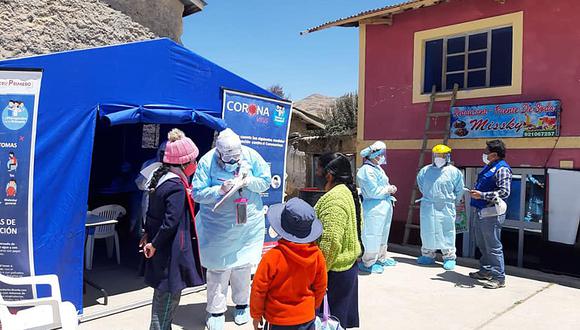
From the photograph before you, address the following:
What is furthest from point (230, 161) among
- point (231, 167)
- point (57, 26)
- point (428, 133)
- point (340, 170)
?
point (57, 26)

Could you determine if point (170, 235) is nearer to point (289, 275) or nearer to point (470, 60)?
point (289, 275)

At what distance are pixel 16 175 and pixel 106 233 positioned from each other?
7.30 ft

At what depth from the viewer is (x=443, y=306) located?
16.4ft

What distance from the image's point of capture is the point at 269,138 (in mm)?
5836

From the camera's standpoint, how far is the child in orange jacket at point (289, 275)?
2.53 metres

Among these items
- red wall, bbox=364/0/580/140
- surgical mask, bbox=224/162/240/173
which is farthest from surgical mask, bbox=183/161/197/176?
red wall, bbox=364/0/580/140

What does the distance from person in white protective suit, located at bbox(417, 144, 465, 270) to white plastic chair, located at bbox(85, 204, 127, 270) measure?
14.3ft

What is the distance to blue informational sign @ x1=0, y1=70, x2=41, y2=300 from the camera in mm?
3861

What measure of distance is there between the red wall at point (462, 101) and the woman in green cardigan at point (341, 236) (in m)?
5.10

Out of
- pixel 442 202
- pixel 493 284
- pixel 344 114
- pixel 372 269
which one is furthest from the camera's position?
pixel 344 114

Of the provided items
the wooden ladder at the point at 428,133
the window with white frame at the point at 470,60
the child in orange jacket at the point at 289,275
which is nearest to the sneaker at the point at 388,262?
the wooden ladder at the point at 428,133

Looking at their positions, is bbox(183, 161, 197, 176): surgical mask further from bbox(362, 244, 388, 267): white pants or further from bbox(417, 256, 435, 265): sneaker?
bbox(417, 256, 435, 265): sneaker

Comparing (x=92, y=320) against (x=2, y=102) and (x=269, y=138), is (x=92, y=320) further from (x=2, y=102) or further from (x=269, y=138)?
(x=269, y=138)

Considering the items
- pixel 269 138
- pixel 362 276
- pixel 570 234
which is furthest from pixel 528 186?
pixel 269 138
